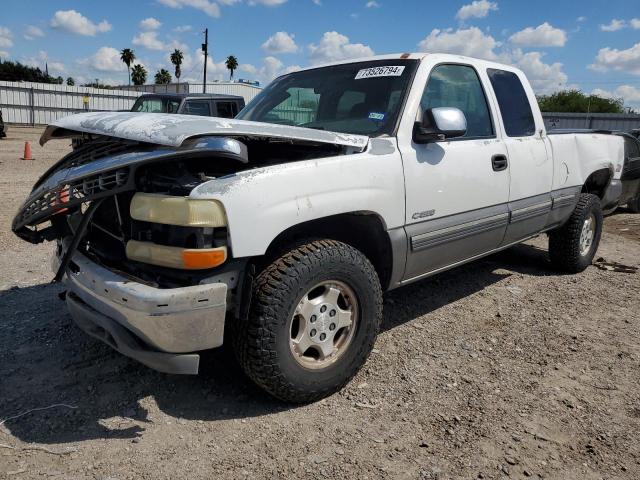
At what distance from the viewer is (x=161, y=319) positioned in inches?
93.8

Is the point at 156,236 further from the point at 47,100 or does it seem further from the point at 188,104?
the point at 47,100

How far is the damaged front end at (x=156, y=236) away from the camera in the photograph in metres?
2.39

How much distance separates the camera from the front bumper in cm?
238

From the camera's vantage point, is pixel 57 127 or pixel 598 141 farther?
pixel 598 141

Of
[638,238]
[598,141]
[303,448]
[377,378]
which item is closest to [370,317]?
[377,378]

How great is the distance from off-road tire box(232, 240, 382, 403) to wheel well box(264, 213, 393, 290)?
0.41ft

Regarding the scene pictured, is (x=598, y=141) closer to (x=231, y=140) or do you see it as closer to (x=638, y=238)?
(x=638, y=238)

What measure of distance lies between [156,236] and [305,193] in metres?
0.76

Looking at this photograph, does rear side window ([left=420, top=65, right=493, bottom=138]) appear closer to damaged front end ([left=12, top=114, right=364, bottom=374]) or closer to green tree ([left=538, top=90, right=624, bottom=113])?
damaged front end ([left=12, top=114, right=364, bottom=374])

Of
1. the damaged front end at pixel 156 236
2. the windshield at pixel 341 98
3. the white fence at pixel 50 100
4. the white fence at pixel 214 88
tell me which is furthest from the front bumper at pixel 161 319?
the white fence at pixel 214 88

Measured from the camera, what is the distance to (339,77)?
3875mm

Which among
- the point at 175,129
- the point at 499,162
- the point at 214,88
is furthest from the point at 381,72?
the point at 214,88

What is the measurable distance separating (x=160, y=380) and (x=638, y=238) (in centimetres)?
714

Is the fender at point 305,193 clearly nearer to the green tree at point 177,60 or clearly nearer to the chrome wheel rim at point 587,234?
the chrome wheel rim at point 587,234
